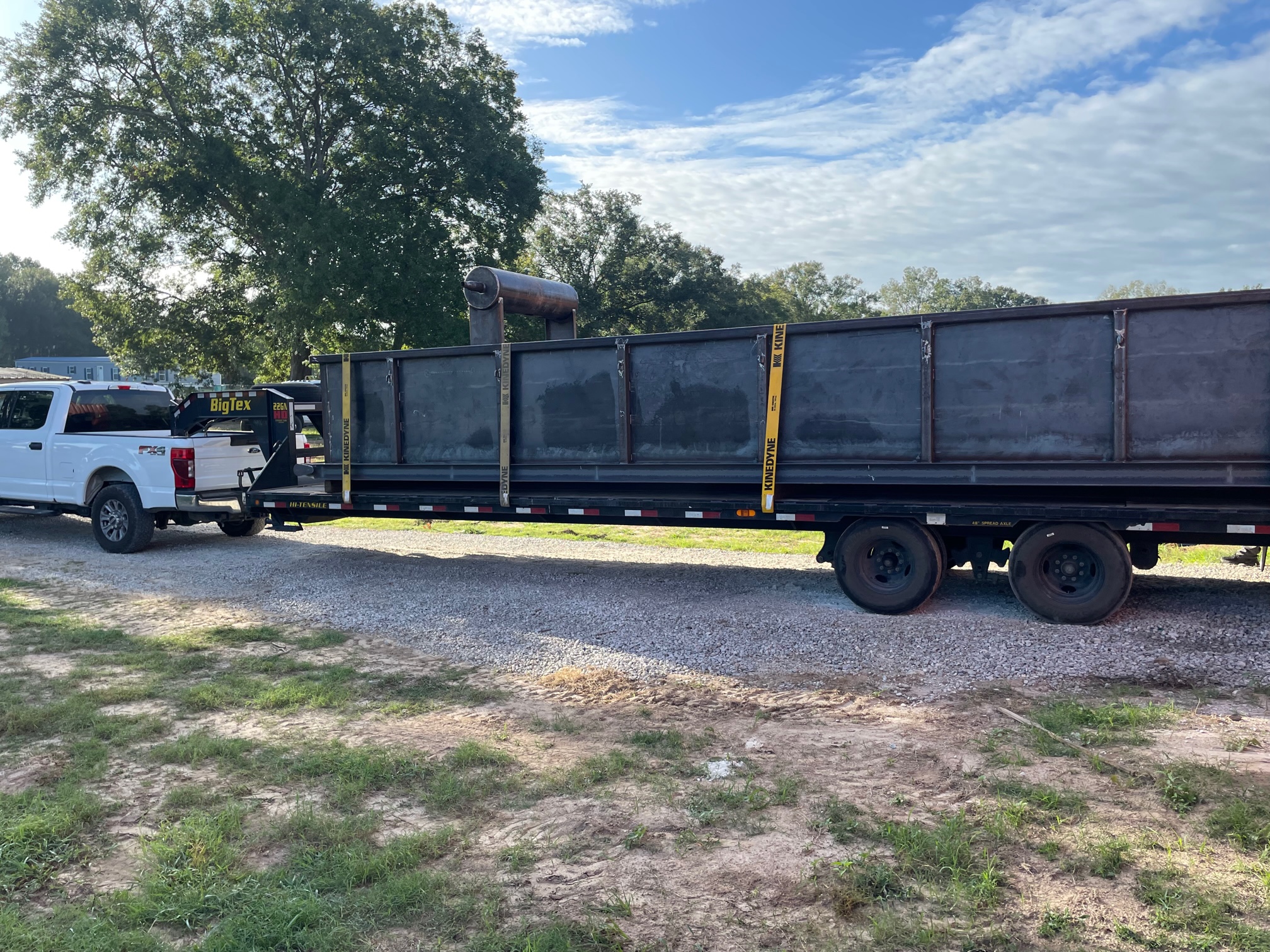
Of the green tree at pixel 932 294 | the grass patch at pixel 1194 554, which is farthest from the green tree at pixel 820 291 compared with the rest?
the grass patch at pixel 1194 554

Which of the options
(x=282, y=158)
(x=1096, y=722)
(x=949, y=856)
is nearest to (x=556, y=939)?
(x=949, y=856)

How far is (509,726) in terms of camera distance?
533 cm

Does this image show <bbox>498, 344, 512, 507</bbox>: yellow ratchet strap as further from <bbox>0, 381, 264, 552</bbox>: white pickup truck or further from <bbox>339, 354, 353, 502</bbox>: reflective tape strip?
<bbox>0, 381, 264, 552</bbox>: white pickup truck

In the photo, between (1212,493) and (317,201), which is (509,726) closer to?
(1212,493)

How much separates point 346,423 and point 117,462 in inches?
149

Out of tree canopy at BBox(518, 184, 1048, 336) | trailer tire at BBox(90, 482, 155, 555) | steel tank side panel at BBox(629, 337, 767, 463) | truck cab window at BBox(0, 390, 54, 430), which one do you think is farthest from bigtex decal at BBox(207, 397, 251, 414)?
tree canopy at BBox(518, 184, 1048, 336)

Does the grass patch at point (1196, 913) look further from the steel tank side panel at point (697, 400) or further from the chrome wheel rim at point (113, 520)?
the chrome wheel rim at point (113, 520)

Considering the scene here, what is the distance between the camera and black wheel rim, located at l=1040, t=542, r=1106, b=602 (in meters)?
7.40

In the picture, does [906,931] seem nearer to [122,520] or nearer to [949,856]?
[949,856]

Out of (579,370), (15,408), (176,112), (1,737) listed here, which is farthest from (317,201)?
(1,737)

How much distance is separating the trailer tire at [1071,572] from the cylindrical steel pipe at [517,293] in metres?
5.85

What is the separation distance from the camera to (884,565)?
815 centimetres

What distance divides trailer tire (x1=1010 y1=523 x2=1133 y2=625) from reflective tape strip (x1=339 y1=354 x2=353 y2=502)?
7.18 metres

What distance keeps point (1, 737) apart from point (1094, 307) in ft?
26.5
